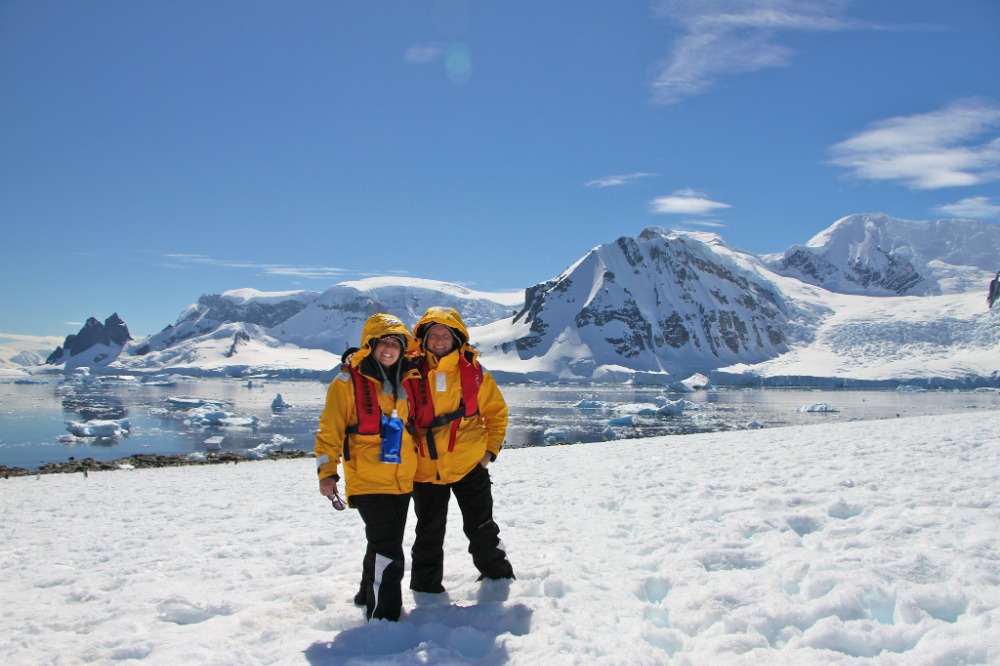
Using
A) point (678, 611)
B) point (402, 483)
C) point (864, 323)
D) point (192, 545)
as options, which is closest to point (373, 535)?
point (402, 483)

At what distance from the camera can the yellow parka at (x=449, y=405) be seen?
4176 millimetres

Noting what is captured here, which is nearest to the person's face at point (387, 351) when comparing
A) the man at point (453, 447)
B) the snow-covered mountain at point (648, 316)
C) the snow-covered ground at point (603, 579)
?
the man at point (453, 447)

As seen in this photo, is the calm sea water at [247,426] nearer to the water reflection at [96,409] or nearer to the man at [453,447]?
the water reflection at [96,409]

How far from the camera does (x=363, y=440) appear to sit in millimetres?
3918

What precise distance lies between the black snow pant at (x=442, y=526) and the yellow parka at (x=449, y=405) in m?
0.13

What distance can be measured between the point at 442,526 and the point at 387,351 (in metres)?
1.28

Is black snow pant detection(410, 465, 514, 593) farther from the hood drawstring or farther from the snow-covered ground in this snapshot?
the hood drawstring

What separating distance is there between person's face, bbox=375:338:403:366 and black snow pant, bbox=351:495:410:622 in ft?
2.64

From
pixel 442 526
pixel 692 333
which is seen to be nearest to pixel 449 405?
pixel 442 526

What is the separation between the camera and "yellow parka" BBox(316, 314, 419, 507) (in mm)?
3904

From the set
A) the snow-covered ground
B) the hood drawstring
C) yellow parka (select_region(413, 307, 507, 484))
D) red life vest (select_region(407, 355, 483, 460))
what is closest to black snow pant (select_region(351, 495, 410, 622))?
the snow-covered ground

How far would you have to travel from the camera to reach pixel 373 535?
3924 mm

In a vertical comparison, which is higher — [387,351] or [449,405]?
[387,351]

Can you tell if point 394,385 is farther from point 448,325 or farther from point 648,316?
point 648,316
